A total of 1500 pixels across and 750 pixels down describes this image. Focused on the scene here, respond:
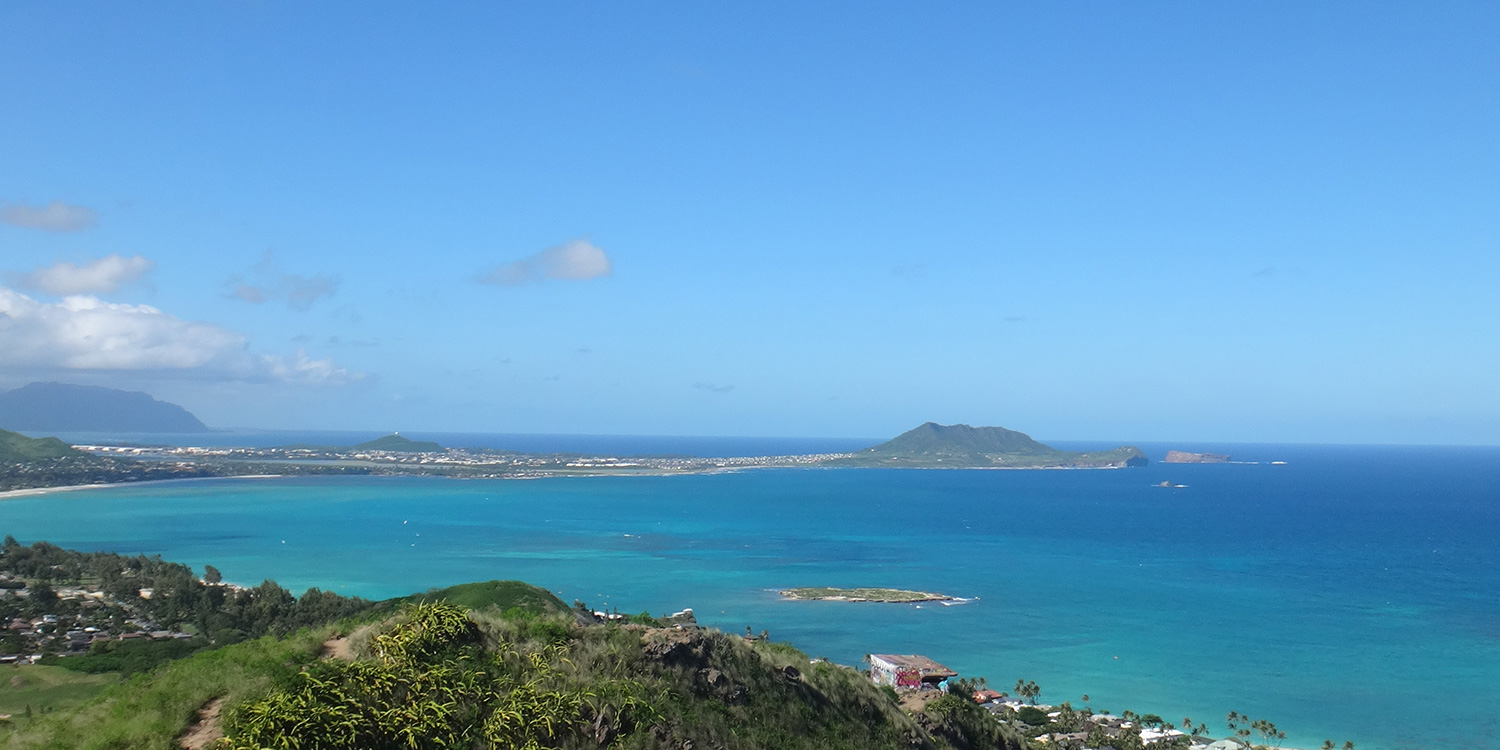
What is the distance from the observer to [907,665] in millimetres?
40406

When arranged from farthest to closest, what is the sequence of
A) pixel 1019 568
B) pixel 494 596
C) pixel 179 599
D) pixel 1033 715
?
pixel 1019 568
pixel 179 599
pixel 494 596
pixel 1033 715

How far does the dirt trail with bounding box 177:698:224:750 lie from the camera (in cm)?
1045

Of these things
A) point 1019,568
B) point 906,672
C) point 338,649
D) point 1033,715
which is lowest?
point 1019,568

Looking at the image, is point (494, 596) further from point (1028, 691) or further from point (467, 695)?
point (467, 695)

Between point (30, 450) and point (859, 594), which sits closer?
point (859, 594)

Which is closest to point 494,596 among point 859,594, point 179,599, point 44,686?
point 44,686

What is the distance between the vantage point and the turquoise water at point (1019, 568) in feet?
151

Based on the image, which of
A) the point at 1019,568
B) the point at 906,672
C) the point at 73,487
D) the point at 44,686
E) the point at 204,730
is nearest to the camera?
the point at 204,730

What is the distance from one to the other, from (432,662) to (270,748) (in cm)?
260

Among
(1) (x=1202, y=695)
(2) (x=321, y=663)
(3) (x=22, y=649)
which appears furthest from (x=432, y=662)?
(1) (x=1202, y=695)

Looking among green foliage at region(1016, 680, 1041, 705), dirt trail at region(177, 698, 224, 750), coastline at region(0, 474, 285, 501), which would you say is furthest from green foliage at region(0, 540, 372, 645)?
coastline at region(0, 474, 285, 501)

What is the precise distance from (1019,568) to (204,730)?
75.7 metres

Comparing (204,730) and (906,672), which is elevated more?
(204,730)

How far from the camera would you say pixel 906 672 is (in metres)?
39.2
